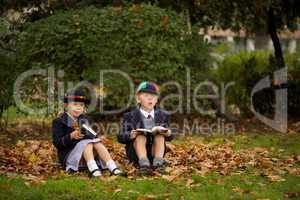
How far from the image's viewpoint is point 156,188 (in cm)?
812

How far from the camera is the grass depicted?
305 inches

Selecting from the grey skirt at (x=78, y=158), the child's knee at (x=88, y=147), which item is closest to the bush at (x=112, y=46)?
the grey skirt at (x=78, y=158)

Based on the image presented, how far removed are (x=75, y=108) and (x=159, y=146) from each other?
1.20 m

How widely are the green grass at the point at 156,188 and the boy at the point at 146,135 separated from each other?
51 centimetres

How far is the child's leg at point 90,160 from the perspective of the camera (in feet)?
29.1

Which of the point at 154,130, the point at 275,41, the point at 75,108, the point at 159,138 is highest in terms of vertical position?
the point at 275,41

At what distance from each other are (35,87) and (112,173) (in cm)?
584

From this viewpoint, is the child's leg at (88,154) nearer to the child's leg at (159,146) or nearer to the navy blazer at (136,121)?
the navy blazer at (136,121)

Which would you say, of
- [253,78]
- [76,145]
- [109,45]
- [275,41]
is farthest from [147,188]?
[275,41]

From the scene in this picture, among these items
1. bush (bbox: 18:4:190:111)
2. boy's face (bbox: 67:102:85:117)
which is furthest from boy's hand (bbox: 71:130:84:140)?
bush (bbox: 18:4:190:111)

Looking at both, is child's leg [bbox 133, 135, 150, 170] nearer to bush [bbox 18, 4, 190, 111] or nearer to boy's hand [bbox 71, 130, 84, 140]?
boy's hand [bbox 71, 130, 84, 140]

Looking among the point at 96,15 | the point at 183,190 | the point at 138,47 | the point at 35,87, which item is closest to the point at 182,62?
the point at 138,47

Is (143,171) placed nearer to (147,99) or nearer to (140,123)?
(140,123)

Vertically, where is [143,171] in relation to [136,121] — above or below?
below
